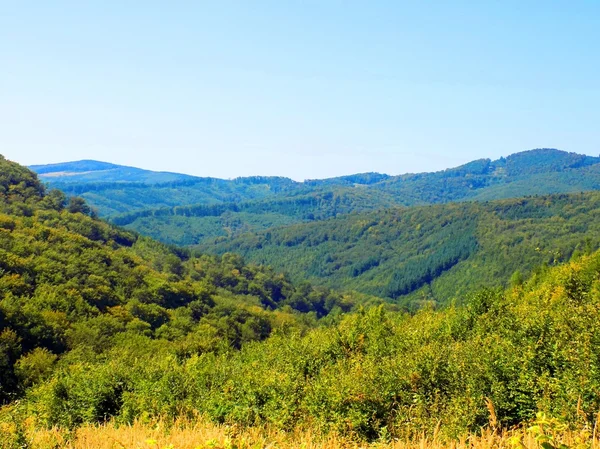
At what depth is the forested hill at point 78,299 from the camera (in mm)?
58688

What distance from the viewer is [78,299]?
250 ft

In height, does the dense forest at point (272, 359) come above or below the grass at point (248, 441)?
below

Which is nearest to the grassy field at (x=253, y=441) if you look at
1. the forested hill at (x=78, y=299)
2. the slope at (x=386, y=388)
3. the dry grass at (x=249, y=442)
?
the dry grass at (x=249, y=442)

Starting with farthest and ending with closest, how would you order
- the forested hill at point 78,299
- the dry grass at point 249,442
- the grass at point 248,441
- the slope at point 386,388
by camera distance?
1. the forested hill at point 78,299
2. the slope at point 386,388
3. the grass at point 248,441
4. the dry grass at point 249,442

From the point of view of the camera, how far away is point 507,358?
22828 mm

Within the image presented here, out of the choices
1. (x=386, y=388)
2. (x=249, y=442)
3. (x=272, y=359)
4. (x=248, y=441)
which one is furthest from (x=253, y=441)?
(x=272, y=359)

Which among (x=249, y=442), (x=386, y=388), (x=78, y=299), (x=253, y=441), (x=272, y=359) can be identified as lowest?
(x=78, y=299)

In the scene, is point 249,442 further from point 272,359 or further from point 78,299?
point 78,299

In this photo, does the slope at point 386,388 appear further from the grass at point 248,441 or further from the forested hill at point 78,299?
the forested hill at point 78,299

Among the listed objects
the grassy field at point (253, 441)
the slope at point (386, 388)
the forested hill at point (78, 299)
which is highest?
the grassy field at point (253, 441)

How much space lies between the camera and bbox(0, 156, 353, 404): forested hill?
5869 centimetres

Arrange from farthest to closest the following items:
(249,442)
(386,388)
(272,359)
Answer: (272,359) < (386,388) < (249,442)

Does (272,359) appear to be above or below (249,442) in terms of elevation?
below

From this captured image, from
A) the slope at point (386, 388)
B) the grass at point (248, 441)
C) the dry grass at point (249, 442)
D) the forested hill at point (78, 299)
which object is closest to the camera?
the dry grass at point (249, 442)
